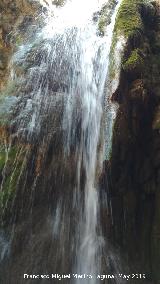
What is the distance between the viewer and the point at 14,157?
744cm

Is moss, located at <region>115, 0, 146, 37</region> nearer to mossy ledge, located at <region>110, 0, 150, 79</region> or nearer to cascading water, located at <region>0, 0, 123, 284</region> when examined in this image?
mossy ledge, located at <region>110, 0, 150, 79</region>

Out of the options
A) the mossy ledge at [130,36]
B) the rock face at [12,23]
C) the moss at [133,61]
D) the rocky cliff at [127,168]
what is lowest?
the rocky cliff at [127,168]

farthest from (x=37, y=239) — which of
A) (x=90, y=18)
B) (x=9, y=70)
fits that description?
(x=90, y=18)

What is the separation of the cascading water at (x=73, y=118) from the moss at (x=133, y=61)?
0.52m

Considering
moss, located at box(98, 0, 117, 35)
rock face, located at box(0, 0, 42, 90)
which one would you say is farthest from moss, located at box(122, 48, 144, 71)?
rock face, located at box(0, 0, 42, 90)

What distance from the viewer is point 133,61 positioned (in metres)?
7.61

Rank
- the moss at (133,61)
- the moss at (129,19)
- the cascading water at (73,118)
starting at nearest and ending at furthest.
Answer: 1. the cascading water at (73,118)
2. the moss at (133,61)
3. the moss at (129,19)

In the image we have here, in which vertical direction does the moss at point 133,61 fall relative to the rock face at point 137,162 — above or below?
above

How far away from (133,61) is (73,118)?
160 cm

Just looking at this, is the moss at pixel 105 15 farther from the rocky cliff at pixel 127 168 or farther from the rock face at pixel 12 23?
the rock face at pixel 12 23

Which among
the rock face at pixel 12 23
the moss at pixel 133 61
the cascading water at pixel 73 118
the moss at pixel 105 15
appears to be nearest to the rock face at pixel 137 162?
the moss at pixel 133 61

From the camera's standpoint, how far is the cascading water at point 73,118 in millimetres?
7062

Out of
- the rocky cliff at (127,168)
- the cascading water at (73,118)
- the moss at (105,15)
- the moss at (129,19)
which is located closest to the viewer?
the cascading water at (73,118)

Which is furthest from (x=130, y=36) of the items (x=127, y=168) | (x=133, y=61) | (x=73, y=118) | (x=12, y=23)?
(x=12, y=23)
